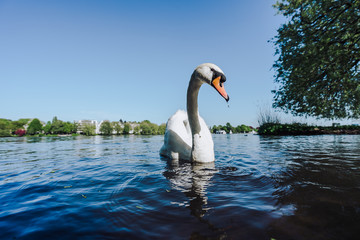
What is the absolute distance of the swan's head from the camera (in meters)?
3.87

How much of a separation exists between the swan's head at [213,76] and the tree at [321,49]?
8081mm

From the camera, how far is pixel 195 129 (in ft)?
16.0

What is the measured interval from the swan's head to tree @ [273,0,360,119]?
26.5 ft

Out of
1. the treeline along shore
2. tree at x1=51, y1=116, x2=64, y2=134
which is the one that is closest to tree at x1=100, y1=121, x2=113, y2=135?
the treeline along shore

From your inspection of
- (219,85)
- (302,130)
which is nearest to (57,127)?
(302,130)

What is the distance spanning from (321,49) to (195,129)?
922 cm

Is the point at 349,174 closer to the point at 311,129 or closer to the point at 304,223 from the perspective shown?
the point at 304,223

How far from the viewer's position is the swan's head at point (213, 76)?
12.7ft

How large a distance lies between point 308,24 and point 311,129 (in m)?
18.9

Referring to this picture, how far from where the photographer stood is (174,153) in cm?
562

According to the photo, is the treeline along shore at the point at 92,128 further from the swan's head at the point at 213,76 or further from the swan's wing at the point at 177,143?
the swan's head at the point at 213,76

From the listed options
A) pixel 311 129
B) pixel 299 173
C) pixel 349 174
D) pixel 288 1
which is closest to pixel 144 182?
pixel 299 173

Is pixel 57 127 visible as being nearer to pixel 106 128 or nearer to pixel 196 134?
pixel 106 128

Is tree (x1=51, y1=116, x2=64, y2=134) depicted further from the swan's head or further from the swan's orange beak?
the swan's orange beak
